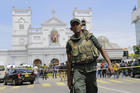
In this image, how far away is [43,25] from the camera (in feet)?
237

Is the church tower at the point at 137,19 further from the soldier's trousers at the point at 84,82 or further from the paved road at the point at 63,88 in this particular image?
the soldier's trousers at the point at 84,82

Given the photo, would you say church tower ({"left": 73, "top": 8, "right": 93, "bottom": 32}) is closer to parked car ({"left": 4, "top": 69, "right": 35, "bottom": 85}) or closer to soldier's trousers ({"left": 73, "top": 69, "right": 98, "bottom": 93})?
parked car ({"left": 4, "top": 69, "right": 35, "bottom": 85})

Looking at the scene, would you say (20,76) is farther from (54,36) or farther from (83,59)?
(54,36)

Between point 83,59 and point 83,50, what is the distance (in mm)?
193

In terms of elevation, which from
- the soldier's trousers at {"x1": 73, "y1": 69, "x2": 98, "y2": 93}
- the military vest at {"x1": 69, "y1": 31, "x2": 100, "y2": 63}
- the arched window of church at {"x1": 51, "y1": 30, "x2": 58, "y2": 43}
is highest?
the arched window of church at {"x1": 51, "y1": 30, "x2": 58, "y2": 43}

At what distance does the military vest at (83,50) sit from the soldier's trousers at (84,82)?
254 mm

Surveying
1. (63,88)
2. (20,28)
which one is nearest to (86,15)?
(20,28)

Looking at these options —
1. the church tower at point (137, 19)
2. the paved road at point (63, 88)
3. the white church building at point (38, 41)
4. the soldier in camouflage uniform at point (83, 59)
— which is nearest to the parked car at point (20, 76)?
the paved road at point (63, 88)

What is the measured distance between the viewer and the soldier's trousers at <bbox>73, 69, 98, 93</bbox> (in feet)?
15.4

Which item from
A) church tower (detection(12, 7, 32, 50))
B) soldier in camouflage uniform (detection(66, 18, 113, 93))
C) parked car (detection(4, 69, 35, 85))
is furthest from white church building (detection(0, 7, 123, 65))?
soldier in camouflage uniform (detection(66, 18, 113, 93))

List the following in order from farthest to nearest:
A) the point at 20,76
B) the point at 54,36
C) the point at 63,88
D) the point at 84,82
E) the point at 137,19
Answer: the point at 137,19 < the point at 54,36 < the point at 20,76 < the point at 63,88 < the point at 84,82

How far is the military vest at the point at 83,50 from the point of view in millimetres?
4908

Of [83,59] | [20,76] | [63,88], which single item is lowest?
[63,88]

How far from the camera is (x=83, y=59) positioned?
16.0ft
